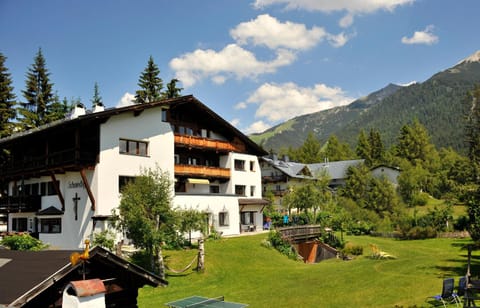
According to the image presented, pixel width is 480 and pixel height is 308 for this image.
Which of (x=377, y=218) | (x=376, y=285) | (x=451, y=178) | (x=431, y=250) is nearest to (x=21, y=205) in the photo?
(x=376, y=285)

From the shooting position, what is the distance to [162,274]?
82.7 ft

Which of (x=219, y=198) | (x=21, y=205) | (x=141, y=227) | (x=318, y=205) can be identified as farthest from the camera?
(x=318, y=205)

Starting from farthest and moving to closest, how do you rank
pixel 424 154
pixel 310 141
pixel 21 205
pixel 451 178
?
pixel 310 141 < pixel 424 154 < pixel 451 178 < pixel 21 205

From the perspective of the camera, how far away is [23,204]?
36.1 meters

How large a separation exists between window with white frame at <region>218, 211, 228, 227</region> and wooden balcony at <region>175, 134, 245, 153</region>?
6.19 metres

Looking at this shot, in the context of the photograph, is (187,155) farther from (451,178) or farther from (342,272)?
(451,178)

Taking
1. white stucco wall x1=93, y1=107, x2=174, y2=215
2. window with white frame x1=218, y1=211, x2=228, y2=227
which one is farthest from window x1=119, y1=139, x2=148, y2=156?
window with white frame x1=218, y1=211, x2=228, y2=227

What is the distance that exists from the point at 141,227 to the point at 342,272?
38.5ft

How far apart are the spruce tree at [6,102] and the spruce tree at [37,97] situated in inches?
65.0

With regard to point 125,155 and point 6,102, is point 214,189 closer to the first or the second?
point 125,155

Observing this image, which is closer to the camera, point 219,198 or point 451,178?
point 219,198

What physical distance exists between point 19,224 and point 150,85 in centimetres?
3015

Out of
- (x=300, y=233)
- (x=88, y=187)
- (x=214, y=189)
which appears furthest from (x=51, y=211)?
(x=300, y=233)

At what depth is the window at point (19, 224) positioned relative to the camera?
37.8 metres
